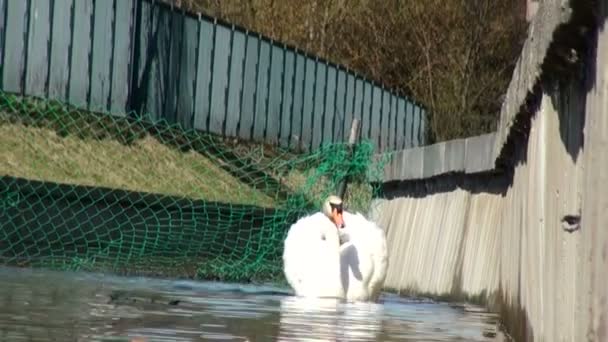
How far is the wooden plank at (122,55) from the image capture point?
71.1 feet

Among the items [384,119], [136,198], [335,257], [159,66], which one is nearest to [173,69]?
[159,66]

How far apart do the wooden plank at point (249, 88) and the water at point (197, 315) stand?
11.2 meters

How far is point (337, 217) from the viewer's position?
1441cm

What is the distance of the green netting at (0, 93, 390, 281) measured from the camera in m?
16.5

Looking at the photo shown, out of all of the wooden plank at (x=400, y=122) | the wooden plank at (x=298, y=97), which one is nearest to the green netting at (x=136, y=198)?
the wooden plank at (x=298, y=97)

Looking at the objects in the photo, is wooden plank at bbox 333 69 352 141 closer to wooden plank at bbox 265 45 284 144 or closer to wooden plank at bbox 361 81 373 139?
wooden plank at bbox 361 81 373 139

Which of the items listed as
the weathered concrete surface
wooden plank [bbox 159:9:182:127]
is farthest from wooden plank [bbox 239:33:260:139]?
the weathered concrete surface

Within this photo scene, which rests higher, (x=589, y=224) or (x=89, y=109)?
(x=89, y=109)

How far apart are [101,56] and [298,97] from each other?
6.15m

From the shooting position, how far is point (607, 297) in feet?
17.6

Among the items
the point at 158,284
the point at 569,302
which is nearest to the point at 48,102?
the point at 158,284

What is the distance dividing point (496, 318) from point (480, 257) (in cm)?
149

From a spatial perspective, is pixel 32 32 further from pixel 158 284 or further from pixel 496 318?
pixel 496 318

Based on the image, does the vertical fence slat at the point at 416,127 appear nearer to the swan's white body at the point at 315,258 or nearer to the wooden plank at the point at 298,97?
the wooden plank at the point at 298,97
